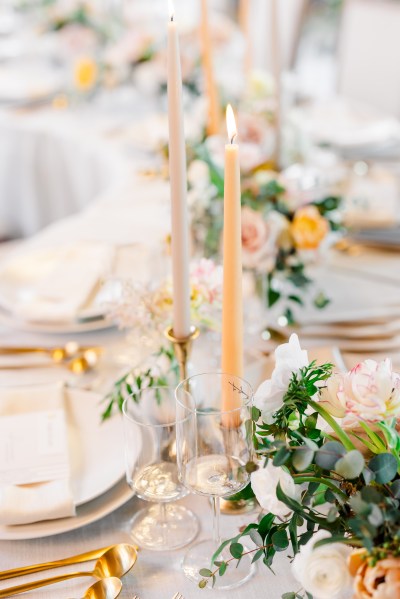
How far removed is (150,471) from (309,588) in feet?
0.91

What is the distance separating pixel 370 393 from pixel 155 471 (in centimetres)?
30

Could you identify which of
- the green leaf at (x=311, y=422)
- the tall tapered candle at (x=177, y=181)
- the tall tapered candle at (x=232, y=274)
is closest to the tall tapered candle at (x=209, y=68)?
the tall tapered candle at (x=177, y=181)

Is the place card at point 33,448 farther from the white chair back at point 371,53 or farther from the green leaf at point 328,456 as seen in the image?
the white chair back at point 371,53

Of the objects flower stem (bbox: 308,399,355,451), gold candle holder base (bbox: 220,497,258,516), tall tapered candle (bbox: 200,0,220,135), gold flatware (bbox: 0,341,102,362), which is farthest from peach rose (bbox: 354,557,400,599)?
tall tapered candle (bbox: 200,0,220,135)

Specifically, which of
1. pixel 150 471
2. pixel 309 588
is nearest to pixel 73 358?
pixel 150 471

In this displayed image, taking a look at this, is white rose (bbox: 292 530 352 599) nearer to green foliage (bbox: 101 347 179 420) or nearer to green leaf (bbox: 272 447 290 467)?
green leaf (bbox: 272 447 290 467)

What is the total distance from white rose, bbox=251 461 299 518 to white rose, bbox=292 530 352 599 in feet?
0.17

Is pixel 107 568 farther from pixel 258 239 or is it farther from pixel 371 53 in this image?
pixel 371 53

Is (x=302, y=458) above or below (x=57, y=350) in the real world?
above

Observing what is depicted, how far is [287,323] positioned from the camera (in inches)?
50.7

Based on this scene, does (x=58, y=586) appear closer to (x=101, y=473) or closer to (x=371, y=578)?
(x=101, y=473)

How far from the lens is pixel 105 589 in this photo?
2.46 ft

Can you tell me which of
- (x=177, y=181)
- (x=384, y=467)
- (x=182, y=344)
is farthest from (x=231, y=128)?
(x=384, y=467)

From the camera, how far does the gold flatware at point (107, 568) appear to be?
76cm
